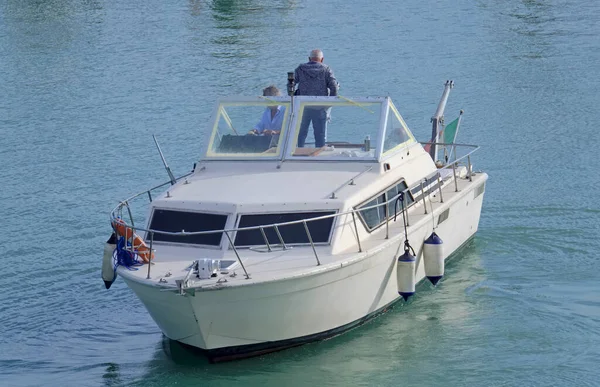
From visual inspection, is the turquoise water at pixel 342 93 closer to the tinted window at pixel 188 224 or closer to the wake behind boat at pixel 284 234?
the wake behind boat at pixel 284 234

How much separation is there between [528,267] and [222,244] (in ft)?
17.1

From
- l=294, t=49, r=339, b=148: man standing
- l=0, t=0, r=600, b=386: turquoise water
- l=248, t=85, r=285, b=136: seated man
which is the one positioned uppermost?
l=294, t=49, r=339, b=148: man standing

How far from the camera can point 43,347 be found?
13000 mm

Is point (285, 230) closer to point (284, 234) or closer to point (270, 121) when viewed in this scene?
point (284, 234)

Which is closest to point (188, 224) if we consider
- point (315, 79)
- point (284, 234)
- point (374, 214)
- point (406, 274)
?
point (284, 234)

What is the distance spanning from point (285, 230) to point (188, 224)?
1175mm

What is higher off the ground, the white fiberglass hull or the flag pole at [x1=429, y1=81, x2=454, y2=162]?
the flag pole at [x1=429, y1=81, x2=454, y2=162]

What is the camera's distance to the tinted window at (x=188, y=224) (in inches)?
483

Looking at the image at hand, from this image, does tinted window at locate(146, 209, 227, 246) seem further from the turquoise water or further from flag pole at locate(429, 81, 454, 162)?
flag pole at locate(429, 81, 454, 162)

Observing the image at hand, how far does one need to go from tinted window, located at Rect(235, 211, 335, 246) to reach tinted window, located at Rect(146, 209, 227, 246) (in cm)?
27

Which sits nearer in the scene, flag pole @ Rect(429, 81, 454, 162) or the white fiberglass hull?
the white fiberglass hull

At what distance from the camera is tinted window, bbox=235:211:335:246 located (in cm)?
1218

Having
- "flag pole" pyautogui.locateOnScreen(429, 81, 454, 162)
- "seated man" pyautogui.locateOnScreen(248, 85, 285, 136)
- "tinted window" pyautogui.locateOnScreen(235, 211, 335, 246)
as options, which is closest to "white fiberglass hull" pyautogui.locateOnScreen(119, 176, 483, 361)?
"tinted window" pyautogui.locateOnScreen(235, 211, 335, 246)

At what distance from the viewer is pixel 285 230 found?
12.2 m
